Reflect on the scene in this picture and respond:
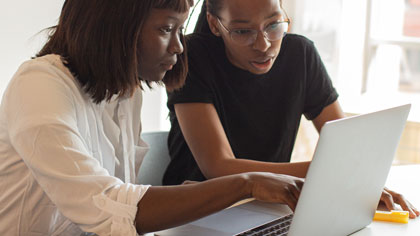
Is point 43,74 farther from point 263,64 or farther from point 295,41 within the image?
point 295,41

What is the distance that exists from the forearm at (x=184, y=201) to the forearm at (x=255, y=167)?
48cm

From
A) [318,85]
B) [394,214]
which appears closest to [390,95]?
[318,85]

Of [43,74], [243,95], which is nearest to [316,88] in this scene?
[243,95]

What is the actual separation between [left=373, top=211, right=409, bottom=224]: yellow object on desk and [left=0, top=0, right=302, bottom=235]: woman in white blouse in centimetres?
33

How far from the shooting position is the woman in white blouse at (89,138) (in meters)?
1.21

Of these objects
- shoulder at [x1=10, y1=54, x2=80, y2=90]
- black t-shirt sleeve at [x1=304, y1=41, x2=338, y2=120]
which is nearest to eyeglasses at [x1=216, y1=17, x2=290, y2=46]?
black t-shirt sleeve at [x1=304, y1=41, x2=338, y2=120]

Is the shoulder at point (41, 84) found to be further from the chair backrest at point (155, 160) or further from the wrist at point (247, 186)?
the chair backrest at point (155, 160)

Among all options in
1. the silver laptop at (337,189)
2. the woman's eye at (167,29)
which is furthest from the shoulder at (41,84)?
the silver laptop at (337,189)

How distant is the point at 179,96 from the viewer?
74.0 inches

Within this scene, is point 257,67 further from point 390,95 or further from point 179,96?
point 390,95

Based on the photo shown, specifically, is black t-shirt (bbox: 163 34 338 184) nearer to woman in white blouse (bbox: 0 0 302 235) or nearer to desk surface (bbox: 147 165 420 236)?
desk surface (bbox: 147 165 420 236)

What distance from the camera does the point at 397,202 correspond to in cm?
161

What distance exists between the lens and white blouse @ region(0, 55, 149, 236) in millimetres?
1211

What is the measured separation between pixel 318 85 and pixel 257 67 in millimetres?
293
